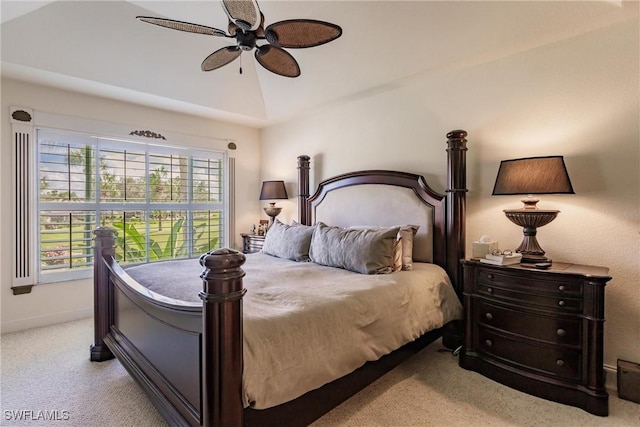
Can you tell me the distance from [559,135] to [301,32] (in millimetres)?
2089

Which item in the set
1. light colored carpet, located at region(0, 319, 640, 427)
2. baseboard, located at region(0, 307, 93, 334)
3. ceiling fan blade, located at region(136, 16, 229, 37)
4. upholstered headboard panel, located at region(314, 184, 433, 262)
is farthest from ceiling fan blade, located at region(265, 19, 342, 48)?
baseboard, located at region(0, 307, 93, 334)

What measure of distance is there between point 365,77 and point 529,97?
5.00 feet

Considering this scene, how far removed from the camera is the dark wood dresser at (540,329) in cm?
197

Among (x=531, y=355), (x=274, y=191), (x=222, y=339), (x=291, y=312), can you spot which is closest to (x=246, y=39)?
(x=291, y=312)

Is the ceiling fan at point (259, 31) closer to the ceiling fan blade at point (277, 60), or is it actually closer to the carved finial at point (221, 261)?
the ceiling fan blade at point (277, 60)

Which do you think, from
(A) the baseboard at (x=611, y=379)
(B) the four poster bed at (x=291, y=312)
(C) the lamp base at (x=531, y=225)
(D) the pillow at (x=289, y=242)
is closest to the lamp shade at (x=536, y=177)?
(C) the lamp base at (x=531, y=225)

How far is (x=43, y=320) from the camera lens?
342 centimetres

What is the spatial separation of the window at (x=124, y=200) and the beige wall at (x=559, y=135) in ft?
8.60

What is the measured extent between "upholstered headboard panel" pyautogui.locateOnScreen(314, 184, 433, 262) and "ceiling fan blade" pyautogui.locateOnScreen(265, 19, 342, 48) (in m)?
1.75

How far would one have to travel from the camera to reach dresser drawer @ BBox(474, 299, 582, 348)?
81.3 inches

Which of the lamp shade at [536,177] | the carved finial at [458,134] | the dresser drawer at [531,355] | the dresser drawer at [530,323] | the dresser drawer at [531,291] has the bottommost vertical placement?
the dresser drawer at [531,355]

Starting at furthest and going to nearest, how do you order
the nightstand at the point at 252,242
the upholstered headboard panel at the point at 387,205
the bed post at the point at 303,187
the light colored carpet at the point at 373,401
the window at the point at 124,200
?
the nightstand at the point at 252,242 → the bed post at the point at 303,187 → the window at the point at 124,200 → the upholstered headboard panel at the point at 387,205 → the light colored carpet at the point at 373,401

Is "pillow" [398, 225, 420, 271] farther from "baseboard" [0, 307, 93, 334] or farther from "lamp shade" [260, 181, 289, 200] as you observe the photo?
"baseboard" [0, 307, 93, 334]

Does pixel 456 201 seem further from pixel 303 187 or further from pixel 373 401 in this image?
pixel 303 187
